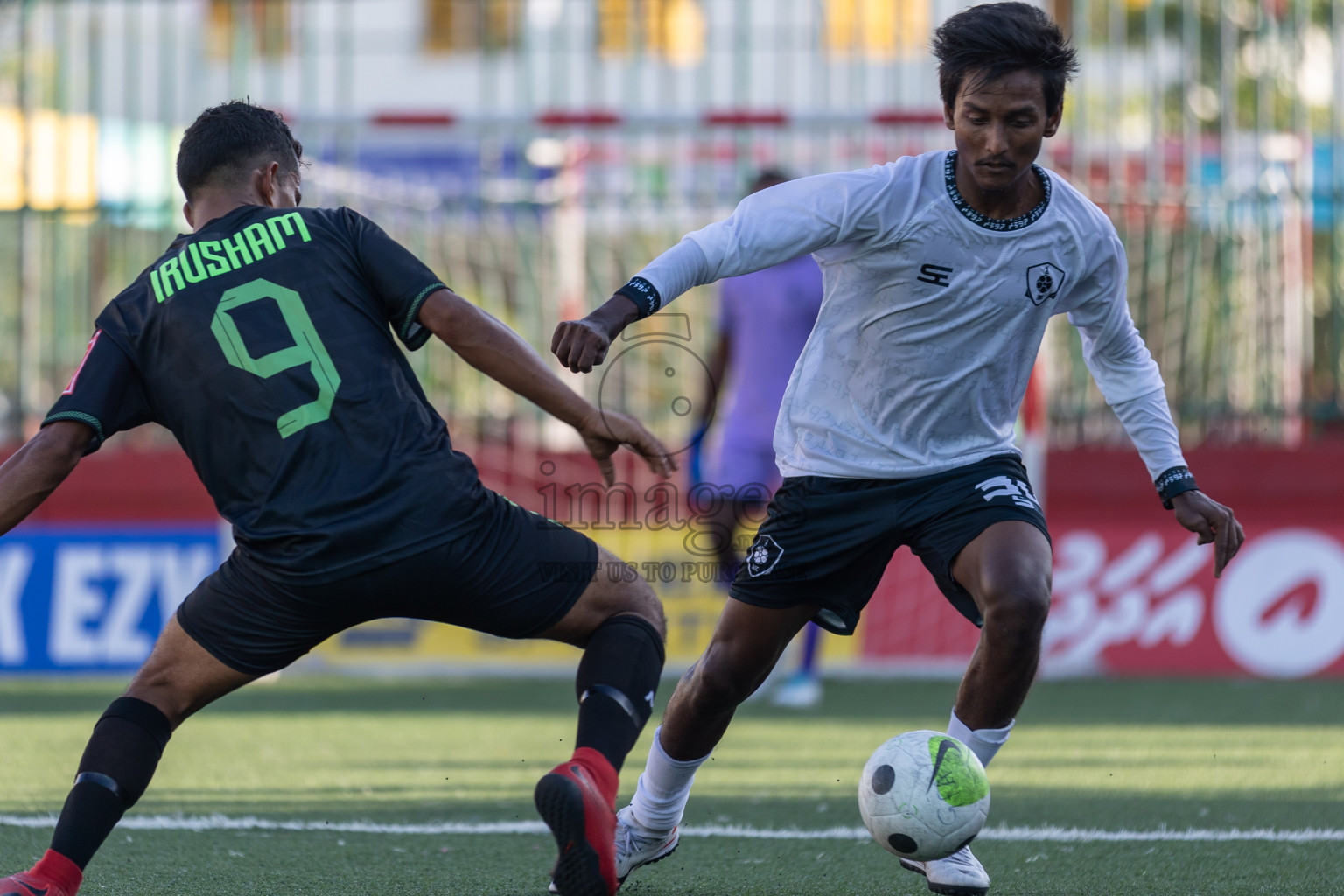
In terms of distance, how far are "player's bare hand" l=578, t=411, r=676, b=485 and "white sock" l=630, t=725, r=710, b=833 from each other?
93 centimetres

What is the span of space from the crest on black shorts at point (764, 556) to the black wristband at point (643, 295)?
0.81 m

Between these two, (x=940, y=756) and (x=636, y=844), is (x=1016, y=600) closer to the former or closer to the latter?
(x=940, y=756)

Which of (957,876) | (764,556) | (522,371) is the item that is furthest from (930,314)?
(957,876)

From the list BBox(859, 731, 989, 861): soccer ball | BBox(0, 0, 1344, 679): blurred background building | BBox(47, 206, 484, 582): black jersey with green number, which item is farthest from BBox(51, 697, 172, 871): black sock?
BBox(0, 0, 1344, 679): blurred background building

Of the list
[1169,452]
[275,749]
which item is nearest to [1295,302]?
[1169,452]

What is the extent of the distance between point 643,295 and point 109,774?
5.07 ft

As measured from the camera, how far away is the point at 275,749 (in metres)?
6.56

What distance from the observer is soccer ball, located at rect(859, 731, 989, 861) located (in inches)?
144

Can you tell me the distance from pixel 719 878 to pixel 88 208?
23.2ft

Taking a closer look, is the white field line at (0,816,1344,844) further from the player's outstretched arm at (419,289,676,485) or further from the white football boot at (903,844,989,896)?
the player's outstretched arm at (419,289,676,485)

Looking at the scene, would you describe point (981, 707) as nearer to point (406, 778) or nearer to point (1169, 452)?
point (1169, 452)

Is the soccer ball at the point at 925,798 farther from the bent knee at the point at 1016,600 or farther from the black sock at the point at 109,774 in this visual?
the black sock at the point at 109,774

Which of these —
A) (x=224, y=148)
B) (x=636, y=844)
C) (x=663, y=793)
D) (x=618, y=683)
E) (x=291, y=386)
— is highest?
(x=224, y=148)

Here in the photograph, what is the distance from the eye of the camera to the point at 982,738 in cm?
396
